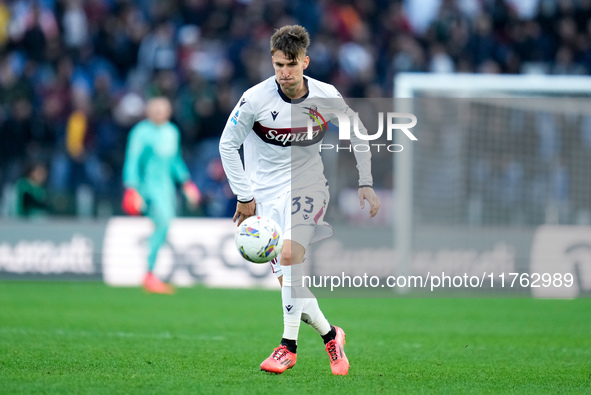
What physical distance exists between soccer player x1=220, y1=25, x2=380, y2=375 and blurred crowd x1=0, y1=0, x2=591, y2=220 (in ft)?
27.7

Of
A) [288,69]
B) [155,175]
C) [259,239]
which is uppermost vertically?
[288,69]

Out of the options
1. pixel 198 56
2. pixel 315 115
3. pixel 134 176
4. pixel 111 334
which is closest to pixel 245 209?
pixel 315 115

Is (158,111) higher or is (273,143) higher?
(273,143)

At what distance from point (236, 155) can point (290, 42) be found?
2.88 feet

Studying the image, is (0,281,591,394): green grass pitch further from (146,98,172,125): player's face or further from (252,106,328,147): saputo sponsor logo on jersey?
(146,98,172,125): player's face

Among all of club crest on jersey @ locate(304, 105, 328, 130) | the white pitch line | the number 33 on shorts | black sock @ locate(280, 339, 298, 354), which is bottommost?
the white pitch line

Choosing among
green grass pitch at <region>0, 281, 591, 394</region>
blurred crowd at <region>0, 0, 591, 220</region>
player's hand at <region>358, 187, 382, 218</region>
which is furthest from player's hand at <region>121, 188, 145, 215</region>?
player's hand at <region>358, 187, 382, 218</region>

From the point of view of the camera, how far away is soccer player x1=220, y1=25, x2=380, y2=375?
601 cm

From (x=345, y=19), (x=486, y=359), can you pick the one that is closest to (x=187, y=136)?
(x=345, y=19)

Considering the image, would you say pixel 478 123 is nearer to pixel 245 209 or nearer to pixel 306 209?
pixel 306 209

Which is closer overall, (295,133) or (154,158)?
(295,133)

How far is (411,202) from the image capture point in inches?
535

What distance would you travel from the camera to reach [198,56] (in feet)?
56.9

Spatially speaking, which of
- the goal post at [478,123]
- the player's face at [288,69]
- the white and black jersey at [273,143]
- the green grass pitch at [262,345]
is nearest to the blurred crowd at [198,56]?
the goal post at [478,123]
